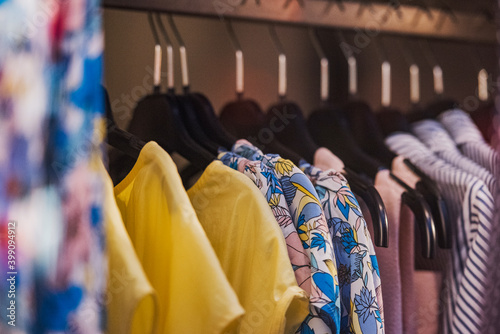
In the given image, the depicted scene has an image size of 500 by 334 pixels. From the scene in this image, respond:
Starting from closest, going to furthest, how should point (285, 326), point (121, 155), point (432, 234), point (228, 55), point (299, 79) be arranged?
1. point (285, 326)
2. point (432, 234)
3. point (121, 155)
4. point (228, 55)
5. point (299, 79)

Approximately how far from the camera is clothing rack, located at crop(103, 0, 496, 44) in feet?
3.47

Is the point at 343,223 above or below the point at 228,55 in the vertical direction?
below

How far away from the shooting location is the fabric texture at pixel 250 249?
0.73 meters

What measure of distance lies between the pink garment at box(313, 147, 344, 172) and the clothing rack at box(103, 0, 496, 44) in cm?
30

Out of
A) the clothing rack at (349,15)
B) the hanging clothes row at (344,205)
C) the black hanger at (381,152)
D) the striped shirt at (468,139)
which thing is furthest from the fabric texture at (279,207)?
the striped shirt at (468,139)

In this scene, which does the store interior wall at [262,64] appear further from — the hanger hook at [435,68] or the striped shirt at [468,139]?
the striped shirt at [468,139]

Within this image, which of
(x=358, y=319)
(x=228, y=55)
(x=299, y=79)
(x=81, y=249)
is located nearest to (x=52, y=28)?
(x=81, y=249)

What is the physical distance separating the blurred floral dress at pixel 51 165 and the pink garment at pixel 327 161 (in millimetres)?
503

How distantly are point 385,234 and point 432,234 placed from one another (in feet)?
0.28

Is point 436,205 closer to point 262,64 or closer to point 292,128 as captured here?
point 292,128

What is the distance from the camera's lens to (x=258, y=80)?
4.97 ft

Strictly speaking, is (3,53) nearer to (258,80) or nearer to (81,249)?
(81,249)

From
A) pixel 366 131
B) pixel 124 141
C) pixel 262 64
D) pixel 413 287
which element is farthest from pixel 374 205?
pixel 262 64

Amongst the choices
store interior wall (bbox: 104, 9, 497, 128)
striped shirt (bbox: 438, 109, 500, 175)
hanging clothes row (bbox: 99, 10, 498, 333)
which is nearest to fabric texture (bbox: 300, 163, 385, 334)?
hanging clothes row (bbox: 99, 10, 498, 333)
